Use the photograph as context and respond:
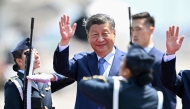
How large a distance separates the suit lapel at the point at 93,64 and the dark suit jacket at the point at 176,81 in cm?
49

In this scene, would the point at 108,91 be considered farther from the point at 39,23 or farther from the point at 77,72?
the point at 39,23

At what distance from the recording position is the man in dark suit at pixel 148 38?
8.24 feet

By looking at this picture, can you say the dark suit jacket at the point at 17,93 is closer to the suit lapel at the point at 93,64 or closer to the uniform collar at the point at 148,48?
the suit lapel at the point at 93,64

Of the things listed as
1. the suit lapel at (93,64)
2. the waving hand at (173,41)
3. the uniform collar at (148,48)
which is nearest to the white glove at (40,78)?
the suit lapel at (93,64)

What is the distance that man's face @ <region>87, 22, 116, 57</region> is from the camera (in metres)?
2.90

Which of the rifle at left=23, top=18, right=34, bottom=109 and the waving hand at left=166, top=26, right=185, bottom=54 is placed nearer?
the waving hand at left=166, top=26, right=185, bottom=54

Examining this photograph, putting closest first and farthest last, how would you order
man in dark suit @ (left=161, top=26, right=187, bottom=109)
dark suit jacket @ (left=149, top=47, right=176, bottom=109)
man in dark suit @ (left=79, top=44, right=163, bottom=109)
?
man in dark suit @ (left=79, top=44, right=163, bottom=109) → man in dark suit @ (left=161, top=26, right=187, bottom=109) → dark suit jacket @ (left=149, top=47, right=176, bottom=109)

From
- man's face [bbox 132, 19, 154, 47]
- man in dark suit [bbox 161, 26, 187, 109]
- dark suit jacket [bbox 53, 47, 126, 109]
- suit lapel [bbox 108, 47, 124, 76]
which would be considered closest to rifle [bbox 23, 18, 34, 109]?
dark suit jacket [bbox 53, 47, 126, 109]

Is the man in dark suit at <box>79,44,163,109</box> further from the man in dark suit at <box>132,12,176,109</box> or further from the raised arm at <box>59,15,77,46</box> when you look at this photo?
the raised arm at <box>59,15,77,46</box>

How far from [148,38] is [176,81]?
34 cm

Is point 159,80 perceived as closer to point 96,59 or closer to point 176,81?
point 176,81

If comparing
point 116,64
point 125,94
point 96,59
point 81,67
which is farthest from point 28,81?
point 125,94

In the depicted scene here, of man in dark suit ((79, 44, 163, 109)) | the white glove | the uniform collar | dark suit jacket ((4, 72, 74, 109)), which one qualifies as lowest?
dark suit jacket ((4, 72, 74, 109))

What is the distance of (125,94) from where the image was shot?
2221 millimetres
